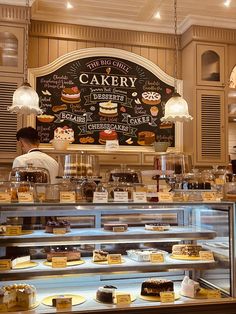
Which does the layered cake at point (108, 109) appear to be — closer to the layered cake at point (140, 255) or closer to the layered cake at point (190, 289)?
the layered cake at point (140, 255)

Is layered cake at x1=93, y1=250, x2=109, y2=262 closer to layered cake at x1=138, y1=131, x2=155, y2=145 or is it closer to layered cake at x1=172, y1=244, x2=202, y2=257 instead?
layered cake at x1=172, y1=244, x2=202, y2=257

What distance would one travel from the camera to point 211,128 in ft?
16.9

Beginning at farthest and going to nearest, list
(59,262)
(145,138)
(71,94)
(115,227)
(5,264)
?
1. (145,138)
2. (71,94)
3. (115,227)
4. (59,262)
5. (5,264)

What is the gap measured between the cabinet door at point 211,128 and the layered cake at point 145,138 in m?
0.63

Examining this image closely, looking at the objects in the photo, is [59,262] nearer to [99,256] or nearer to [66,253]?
[66,253]

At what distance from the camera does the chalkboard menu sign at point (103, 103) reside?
16.5 ft

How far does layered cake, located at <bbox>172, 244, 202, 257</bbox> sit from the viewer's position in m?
2.66

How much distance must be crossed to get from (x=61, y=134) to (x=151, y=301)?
10.1ft

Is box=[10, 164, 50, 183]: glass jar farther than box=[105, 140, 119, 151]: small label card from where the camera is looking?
No

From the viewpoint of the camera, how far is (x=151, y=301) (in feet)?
7.58

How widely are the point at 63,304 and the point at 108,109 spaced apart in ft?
11.2

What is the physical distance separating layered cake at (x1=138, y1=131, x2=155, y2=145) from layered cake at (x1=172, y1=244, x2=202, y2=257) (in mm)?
2706

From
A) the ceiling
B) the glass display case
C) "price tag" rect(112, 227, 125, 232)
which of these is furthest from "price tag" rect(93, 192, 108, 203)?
the ceiling

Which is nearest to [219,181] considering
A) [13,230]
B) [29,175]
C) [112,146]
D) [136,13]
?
[29,175]
